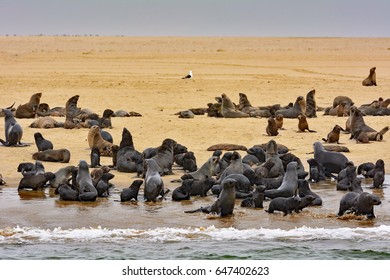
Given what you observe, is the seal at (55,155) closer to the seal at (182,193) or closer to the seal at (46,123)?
the seal at (182,193)

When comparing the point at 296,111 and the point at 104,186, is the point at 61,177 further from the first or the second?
the point at 296,111

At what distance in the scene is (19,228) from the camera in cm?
1057

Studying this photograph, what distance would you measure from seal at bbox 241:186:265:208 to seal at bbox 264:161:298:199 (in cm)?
19

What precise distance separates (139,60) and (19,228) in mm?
30830

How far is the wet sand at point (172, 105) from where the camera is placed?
11.1 metres

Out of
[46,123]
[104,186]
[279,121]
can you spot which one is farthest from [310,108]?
[104,186]

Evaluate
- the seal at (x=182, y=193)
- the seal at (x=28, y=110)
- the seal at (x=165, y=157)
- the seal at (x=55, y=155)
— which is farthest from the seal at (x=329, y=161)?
the seal at (x=28, y=110)

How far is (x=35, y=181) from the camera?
1264cm

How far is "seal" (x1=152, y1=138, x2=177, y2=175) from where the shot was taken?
13891 millimetres

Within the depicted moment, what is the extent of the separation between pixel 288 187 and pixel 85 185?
2.64 meters

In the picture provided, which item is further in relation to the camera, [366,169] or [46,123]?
[46,123]

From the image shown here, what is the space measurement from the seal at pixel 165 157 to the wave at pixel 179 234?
335 cm

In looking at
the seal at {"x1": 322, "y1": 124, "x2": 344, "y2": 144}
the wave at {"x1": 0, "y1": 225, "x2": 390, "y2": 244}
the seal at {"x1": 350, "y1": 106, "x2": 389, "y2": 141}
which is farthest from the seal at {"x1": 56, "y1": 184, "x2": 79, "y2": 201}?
the seal at {"x1": 350, "y1": 106, "x2": 389, "y2": 141}
